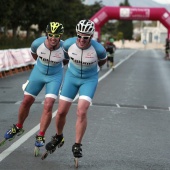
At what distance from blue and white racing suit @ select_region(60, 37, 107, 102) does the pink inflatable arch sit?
1783 inches

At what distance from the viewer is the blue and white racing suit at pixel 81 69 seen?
23.8ft

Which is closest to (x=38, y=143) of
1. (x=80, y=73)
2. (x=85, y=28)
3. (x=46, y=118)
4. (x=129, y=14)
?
(x=46, y=118)

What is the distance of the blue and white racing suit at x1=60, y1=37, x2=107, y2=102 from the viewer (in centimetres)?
725

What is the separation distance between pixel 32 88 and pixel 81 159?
1.35 metres

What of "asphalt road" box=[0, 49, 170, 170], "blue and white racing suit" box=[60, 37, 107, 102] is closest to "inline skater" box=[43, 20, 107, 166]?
"blue and white racing suit" box=[60, 37, 107, 102]

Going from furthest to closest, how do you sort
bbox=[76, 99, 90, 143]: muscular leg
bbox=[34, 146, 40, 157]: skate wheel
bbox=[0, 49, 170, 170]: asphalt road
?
bbox=[34, 146, 40, 157]: skate wheel
bbox=[0, 49, 170, 170]: asphalt road
bbox=[76, 99, 90, 143]: muscular leg

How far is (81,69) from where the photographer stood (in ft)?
23.9

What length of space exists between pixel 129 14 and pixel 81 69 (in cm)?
4806

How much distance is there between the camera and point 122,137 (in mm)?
9156

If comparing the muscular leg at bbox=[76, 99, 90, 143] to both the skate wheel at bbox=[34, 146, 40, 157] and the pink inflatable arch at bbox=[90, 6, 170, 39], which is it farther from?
the pink inflatable arch at bbox=[90, 6, 170, 39]

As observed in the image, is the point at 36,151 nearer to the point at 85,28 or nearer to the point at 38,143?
the point at 38,143

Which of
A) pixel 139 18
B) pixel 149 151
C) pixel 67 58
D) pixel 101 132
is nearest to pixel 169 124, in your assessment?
pixel 101 132

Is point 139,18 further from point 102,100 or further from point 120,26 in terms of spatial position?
point 120,26

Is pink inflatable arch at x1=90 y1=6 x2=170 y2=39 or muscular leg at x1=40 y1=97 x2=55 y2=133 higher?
muscular leg at x1=40 y1=97 x2=55 y2=133
